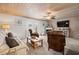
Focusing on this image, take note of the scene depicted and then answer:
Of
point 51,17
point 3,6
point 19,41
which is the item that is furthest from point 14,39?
point 51,17

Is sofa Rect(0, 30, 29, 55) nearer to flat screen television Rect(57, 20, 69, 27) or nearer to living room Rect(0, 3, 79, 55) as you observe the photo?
living room Rect(0, 3, 79, 55)

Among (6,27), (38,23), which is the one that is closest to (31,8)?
(38,23)

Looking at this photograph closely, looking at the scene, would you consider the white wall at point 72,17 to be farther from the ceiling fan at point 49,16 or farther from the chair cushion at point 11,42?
the chair cushion at point 11,42

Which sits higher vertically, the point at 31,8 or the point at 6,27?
the point at 31,8

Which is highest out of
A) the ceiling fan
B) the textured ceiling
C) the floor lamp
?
the textured ceiling

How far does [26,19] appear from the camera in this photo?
2.38 metres

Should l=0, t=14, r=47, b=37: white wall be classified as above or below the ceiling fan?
below

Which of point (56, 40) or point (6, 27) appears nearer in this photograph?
point (6, 27)

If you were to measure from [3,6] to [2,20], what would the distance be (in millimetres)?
249

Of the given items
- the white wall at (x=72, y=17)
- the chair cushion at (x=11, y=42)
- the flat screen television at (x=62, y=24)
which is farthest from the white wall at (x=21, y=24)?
the white wall at (x=72, y=17)

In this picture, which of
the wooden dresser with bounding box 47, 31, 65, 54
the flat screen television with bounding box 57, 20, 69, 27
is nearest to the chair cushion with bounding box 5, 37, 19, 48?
the wooden dresser with bounding box 47, 31, 65, 54

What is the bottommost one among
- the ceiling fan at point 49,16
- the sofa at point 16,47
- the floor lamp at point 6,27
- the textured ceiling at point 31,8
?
the sofa at point 16,47

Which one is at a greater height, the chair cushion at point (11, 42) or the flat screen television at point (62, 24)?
the flat screen television at point (62, 24)

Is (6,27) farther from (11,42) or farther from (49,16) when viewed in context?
(49,16)
